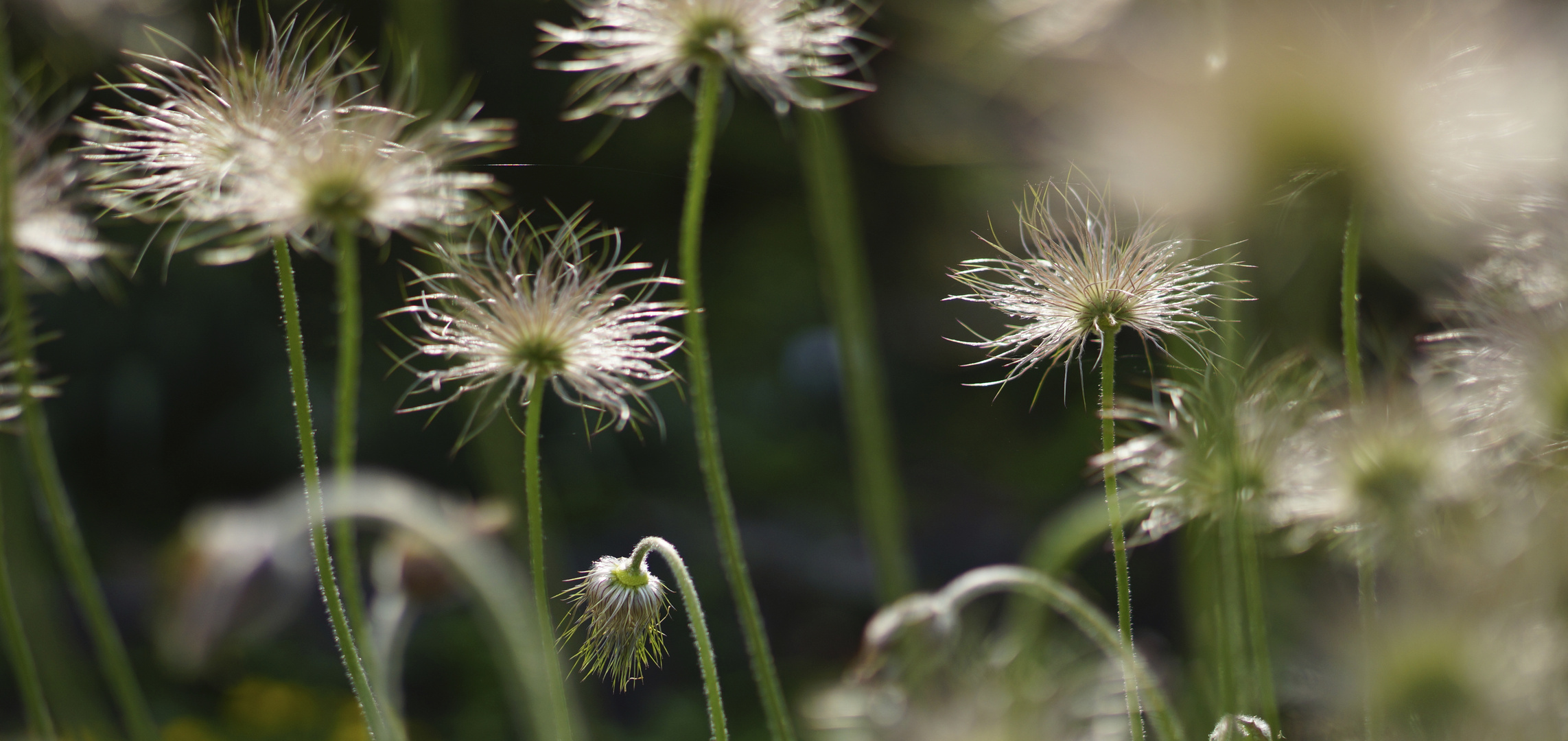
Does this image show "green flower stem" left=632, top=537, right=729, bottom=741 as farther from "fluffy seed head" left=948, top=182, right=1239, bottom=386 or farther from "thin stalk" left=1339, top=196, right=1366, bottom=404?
"thin stalk" left=1339, top=196, right=1366, bottom=404

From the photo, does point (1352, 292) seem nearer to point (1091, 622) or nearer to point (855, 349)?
point (1091, 622)

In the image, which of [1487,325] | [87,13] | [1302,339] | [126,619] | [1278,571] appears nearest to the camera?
[1487,325]

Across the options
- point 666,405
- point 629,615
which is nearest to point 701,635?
point 629,615

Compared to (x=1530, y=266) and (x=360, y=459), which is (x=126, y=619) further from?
(x=1530, y=266)

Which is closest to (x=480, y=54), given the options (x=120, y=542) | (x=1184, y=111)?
(x=120, y=542)

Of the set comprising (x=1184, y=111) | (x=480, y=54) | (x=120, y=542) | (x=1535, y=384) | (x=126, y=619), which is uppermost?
(x=480, y=54)
